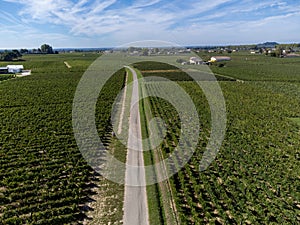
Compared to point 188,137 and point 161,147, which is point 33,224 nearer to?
point 161,147

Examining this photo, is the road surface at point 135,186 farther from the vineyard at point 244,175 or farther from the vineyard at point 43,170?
the vineyard at point 43,170

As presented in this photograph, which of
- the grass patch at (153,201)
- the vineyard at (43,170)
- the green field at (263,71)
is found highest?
the green field at (263,71)

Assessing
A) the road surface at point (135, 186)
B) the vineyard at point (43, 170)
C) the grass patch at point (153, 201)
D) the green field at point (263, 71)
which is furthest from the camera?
the green field at point (263, 71)

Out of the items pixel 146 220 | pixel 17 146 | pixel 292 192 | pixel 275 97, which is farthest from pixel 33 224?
pixel 275 97

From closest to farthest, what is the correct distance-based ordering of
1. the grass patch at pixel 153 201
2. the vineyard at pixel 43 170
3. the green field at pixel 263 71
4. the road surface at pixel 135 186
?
the grass patch at pixel 153 201
the road surface at pixel 135 186
the vineyard at pixel 43 170
the green field at pixel 263 71

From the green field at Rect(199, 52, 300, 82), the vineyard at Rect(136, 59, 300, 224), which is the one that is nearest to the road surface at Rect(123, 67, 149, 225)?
the vineyard at Rect(136, 59, 300, 224)

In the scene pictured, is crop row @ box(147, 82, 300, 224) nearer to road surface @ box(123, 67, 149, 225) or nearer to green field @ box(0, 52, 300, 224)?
green field @ box(0, 52, 300, 224)

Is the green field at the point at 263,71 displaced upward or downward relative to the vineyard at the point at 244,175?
upward

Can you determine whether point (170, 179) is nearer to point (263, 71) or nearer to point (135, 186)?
point (135, 186)

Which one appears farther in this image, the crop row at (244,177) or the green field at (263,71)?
the green field at (263,71)

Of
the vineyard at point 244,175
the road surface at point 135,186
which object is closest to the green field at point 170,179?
the vineyard at point 244,175
